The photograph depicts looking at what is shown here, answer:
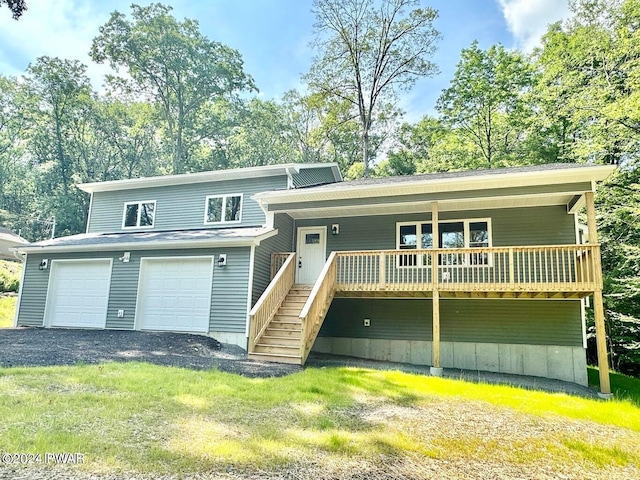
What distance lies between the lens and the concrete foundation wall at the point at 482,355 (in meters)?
9.74

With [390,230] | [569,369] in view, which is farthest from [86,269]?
[569,369]

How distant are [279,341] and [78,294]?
729 cm

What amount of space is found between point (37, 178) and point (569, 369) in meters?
32.0

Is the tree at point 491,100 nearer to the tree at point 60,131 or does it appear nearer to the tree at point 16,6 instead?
the tree at point 16,6

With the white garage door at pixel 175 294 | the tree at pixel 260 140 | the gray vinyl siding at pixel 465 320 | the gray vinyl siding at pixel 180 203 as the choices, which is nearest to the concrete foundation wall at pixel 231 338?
the white garage door at pixel 175 294

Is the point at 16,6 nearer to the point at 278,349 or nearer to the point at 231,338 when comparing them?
the point at 278,349

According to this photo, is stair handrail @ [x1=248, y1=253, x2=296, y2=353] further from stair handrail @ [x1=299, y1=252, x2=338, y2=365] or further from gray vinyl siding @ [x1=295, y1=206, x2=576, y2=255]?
gray vinyl siding @ [x1=295, y1=206, x2=576, y2=255]

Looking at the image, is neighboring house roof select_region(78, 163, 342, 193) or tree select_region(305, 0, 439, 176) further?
tree select_region(305, 0, 439, 176)

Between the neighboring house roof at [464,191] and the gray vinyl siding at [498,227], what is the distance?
9.6 inches

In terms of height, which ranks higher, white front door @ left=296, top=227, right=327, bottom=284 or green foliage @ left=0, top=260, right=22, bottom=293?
white front door @ left=296, top=227, right=327, bottom=284

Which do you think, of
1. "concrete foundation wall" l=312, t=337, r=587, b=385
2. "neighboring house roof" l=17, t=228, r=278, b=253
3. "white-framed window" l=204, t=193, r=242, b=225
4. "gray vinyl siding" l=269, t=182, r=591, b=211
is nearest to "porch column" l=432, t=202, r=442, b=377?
"gray vinyl siding" l=269, t=182, r=591, b=211

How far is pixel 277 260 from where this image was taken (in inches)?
464

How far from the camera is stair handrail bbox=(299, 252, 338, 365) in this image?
8.58 meters

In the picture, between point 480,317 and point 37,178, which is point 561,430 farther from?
point 37,178
